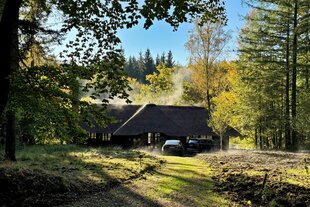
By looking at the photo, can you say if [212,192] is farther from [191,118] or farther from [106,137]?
[191,118]

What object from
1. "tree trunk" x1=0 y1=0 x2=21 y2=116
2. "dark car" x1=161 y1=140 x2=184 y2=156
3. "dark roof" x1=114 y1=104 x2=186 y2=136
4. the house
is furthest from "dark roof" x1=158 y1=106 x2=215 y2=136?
"tree trunk" x1=0 y1=0 x2=21 y2=116

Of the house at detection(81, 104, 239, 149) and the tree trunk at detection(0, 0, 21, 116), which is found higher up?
the tree trunk at detection(0, 0, 21, 116)

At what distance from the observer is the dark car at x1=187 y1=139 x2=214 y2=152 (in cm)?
3726

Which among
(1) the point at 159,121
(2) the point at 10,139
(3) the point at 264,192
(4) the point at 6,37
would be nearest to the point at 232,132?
(1) the point at 159,121

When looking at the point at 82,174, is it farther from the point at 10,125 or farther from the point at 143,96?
the point at 143,96

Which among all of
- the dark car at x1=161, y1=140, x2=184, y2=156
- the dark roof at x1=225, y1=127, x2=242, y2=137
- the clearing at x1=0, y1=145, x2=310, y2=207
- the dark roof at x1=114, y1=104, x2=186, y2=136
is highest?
the dark roof at x1=114, y1=104, x2=186, y2=136

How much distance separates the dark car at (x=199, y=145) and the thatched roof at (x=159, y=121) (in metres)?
3.27

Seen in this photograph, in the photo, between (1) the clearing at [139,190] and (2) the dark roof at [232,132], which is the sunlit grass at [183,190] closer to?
(1) the clearing at [139,190]

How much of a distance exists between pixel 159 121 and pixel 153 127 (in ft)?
5.63

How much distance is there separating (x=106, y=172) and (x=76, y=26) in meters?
8.62

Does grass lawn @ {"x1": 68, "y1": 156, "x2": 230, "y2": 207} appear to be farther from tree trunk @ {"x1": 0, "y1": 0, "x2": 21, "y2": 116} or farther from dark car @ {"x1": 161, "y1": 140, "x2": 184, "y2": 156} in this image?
dark car @ {"x1": 161, "y1": 140, "x2": 184, "y2": 156}

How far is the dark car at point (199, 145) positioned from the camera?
122ft

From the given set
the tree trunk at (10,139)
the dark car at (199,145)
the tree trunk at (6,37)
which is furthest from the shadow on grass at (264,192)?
the dark car at (199,145)

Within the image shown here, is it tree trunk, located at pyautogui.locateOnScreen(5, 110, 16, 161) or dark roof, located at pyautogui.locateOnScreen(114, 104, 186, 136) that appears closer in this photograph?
tree trunk, located at pyautogui.locateOnScreen(5, 110, 16, 161)
